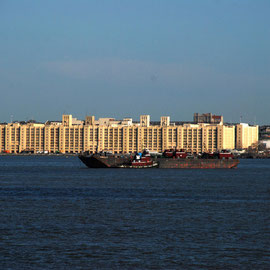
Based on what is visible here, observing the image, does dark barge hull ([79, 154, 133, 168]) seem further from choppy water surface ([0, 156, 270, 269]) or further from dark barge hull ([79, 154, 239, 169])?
choppy water surface ([0, 156, 270, 269])

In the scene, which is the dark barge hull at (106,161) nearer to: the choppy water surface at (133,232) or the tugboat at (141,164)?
the tugboat at (141,164)

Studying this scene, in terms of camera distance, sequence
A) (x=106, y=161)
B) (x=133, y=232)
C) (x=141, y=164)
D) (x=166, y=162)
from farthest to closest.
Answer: (x=166, y=162)
(x=141, y=164)
(x=106, y=161)
(x=133, y=232)

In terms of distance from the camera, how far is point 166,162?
162 metres

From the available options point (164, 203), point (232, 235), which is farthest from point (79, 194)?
point (232, 235)

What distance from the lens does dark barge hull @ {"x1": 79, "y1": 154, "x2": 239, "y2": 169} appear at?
511ft

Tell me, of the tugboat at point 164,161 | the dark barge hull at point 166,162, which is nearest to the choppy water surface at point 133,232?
the dark barge hull at point 166,162

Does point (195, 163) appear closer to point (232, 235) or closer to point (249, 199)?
point (249, 199)

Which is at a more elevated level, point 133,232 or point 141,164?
point 141,164

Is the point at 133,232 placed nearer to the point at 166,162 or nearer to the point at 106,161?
the point at 106,161

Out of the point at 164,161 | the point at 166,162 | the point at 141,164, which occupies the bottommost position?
the point at 141,164

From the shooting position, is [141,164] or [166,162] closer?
[141,164]

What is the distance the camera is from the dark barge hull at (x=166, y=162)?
15562 centimetres

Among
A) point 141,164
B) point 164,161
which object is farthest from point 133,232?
point 164,161

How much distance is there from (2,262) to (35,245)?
170 inches
